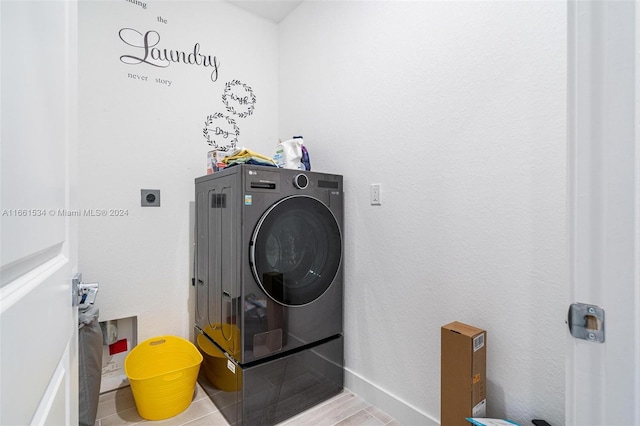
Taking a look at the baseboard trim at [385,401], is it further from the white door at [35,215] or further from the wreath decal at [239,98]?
the wreath decal at [239,98]

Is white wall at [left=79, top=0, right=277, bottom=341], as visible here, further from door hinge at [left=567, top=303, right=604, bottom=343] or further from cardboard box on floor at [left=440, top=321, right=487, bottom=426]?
door hinge at [left=567, top=303, right=604, bottom=343]

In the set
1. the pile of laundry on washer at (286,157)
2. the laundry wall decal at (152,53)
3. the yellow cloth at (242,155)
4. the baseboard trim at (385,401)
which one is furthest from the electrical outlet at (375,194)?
the laundry wall decal at (152,53)

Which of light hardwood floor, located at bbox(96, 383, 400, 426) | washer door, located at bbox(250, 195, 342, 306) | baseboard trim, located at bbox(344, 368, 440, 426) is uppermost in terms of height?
washer door, located at bbox(250, 195, 342, 306)

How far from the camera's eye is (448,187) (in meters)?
1.37

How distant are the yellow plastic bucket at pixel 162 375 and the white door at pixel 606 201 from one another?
1.67 meters

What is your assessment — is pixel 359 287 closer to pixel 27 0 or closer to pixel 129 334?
pixel 129 334

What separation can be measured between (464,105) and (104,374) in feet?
8.16

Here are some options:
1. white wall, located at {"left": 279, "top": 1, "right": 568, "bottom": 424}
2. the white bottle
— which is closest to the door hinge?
white wall, located at {"left": 279, "top": 1, "right": 568, "bottom": 424}

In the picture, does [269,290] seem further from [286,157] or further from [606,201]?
[606,201]

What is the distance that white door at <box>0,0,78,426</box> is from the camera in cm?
34

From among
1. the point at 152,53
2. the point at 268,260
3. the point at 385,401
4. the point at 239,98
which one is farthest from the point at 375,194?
the point at 152,53

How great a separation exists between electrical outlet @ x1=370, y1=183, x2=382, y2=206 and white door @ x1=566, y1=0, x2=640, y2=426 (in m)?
1.18

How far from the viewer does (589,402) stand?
0.46m

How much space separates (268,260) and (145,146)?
3.79 feet
